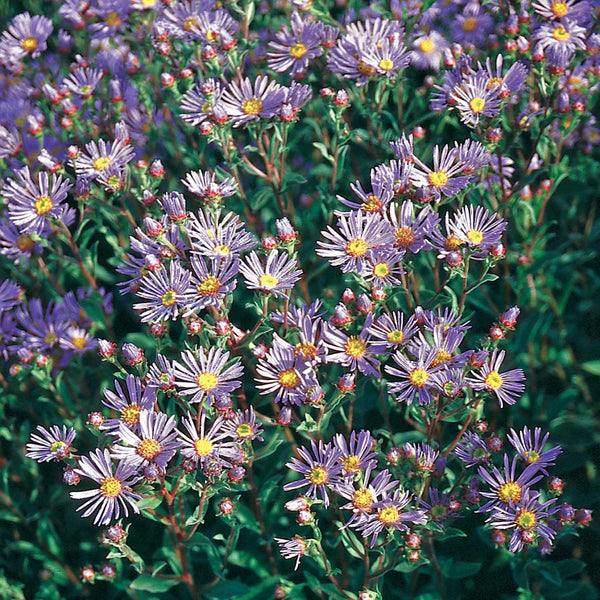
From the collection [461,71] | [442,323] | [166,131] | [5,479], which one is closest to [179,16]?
[166,131]

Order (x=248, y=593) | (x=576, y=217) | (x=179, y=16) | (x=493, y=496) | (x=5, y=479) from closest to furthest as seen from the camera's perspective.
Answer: (x=493, y=496) → (x=248, y=593) → (x=5, y=479) → (x=179, y=16) → (x=576, y=217)

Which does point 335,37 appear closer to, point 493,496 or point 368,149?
point 368,149

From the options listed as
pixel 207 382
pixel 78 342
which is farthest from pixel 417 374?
pixel 78 342

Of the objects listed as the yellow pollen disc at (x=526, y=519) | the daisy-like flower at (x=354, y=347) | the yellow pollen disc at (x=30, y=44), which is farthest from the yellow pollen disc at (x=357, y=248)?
the yellow pollen disc at (x=30, y=44)

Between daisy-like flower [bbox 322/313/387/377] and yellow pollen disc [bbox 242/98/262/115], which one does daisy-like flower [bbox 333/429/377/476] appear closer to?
daisy-like flower [bbox 322/313/387/377]

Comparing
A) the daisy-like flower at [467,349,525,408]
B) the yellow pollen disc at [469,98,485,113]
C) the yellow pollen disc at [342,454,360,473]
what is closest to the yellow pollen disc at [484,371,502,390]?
the daisy-like flower at [467,349,525,408]
